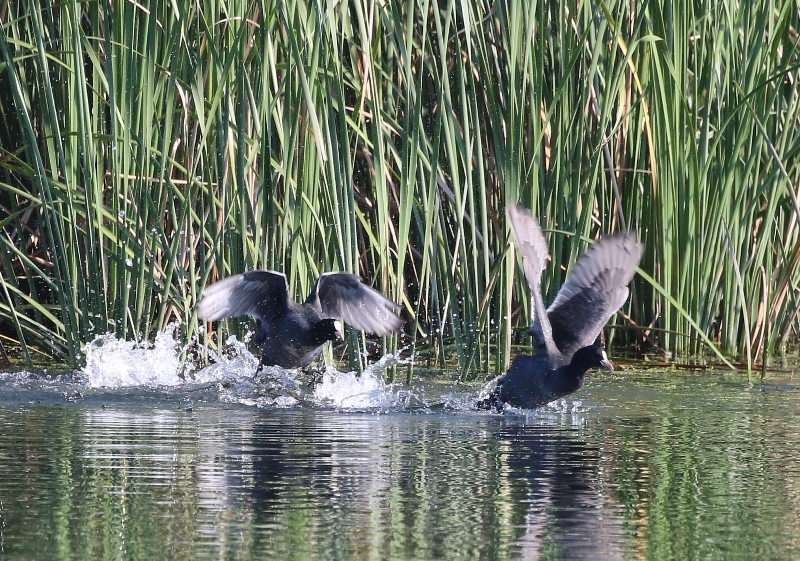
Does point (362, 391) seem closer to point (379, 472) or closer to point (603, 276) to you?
point (603, 276)

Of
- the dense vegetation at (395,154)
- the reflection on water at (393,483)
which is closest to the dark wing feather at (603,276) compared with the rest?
the dense vegetation at (395,154)

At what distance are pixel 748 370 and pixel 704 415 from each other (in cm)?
124

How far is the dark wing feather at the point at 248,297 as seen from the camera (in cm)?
638

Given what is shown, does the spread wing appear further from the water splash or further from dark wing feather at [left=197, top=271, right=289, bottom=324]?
dark wing feather at [left=197, top=271, right=289, bottom=324]

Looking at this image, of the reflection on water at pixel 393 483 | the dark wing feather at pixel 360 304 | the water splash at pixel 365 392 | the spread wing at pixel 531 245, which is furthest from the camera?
the dark wing feather at pixel 360 304

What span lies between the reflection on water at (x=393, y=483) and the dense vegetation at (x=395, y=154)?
1.00 metres

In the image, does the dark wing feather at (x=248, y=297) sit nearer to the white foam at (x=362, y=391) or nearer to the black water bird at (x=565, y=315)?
the white foam at (x=362, y=391)

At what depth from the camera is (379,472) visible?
4.10m

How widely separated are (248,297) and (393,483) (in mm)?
2977

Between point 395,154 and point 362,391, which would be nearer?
point 362,391

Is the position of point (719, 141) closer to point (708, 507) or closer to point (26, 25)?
point (26, 25)

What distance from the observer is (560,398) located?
637 centimetres

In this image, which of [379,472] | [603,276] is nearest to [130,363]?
[603,276]

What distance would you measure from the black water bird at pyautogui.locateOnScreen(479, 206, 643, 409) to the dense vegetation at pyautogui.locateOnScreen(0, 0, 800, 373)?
0.27m
